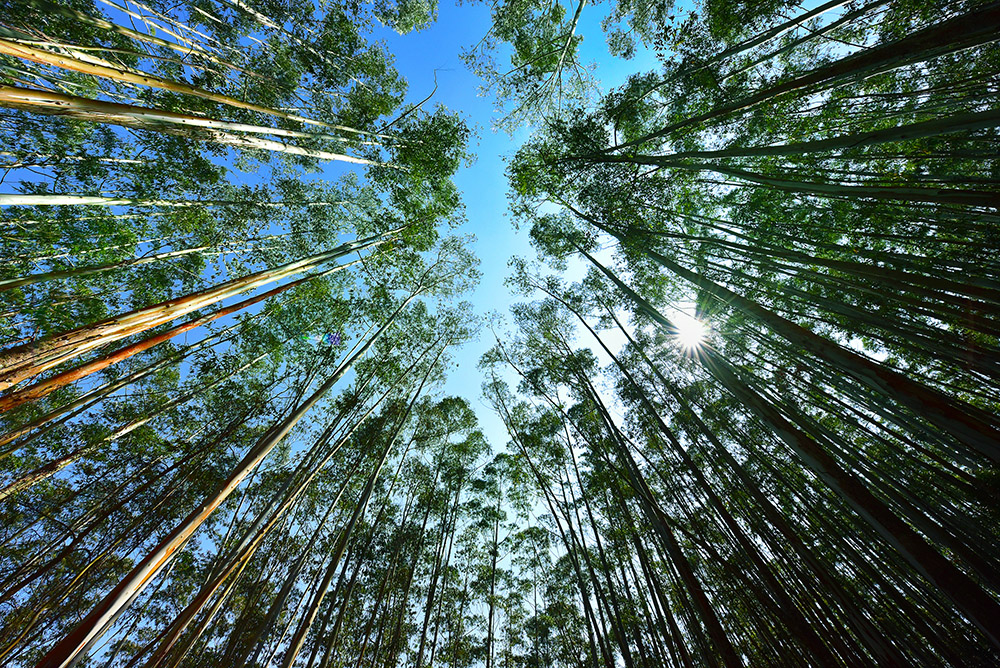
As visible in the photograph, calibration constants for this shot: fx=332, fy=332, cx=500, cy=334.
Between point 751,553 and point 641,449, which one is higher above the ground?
point 751,553

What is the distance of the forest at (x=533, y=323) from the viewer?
97.8 inches

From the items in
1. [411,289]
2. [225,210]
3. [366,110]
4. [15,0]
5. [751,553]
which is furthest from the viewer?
[411,289]

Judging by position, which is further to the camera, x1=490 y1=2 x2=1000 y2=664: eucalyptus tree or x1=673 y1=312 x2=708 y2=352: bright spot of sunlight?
x1=673 y1=312 x2=708 y2=352: bright spot of sunlight

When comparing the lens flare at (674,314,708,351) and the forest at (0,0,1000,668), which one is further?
the lens flare at (674,314,708,351)

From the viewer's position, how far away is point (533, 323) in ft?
33.4

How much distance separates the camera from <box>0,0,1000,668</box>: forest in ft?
8.15

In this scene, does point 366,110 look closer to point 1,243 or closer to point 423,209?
point 423,209

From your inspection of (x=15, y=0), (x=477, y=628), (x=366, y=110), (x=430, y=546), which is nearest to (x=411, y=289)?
(x=366, y=110)

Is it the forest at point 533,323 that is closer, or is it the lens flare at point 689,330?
the forest at point 533,323

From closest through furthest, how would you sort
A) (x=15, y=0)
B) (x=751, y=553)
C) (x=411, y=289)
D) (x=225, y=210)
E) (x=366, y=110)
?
(x=751, y=553)
(x=15, y=0)
(x=366, y=110)
(x=225, y=210)
(x=411, y=289)

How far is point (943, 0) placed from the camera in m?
3.47

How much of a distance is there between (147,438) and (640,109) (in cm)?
1091

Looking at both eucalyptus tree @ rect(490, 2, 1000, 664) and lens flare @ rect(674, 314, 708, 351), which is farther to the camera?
lens flare @ rect(674, 314, 708, 351)

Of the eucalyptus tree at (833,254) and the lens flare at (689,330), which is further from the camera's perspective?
the lens flare at (689,330)
